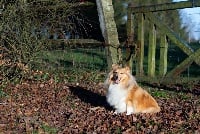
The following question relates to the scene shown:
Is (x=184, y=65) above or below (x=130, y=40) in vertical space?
below

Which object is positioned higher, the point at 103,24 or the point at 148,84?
the point at 103,24

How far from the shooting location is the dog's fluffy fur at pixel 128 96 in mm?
8398

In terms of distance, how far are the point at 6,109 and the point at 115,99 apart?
205cm

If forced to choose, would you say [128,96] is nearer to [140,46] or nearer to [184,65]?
[184,65]

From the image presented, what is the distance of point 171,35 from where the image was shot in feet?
37.7

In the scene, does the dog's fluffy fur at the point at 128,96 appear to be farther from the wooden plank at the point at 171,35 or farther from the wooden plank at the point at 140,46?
the wooden plank at the point at 140,46

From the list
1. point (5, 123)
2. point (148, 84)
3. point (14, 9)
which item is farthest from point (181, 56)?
point (5, 123)

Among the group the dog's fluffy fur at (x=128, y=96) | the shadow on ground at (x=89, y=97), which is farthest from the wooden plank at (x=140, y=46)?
the dog's fluffy fur at (x=128, y=96)

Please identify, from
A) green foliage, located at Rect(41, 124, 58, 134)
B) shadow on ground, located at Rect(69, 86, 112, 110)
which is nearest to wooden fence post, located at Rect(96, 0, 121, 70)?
shadow on ground, located at Rect(69, 86, 112, 110)

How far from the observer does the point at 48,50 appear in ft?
38.5

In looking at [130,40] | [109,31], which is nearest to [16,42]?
[109,31]

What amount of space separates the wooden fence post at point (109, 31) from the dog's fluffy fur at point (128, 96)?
300 cm

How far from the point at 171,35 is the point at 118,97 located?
3515 mm

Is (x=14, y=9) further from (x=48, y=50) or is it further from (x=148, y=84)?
(x=148, y=84)
